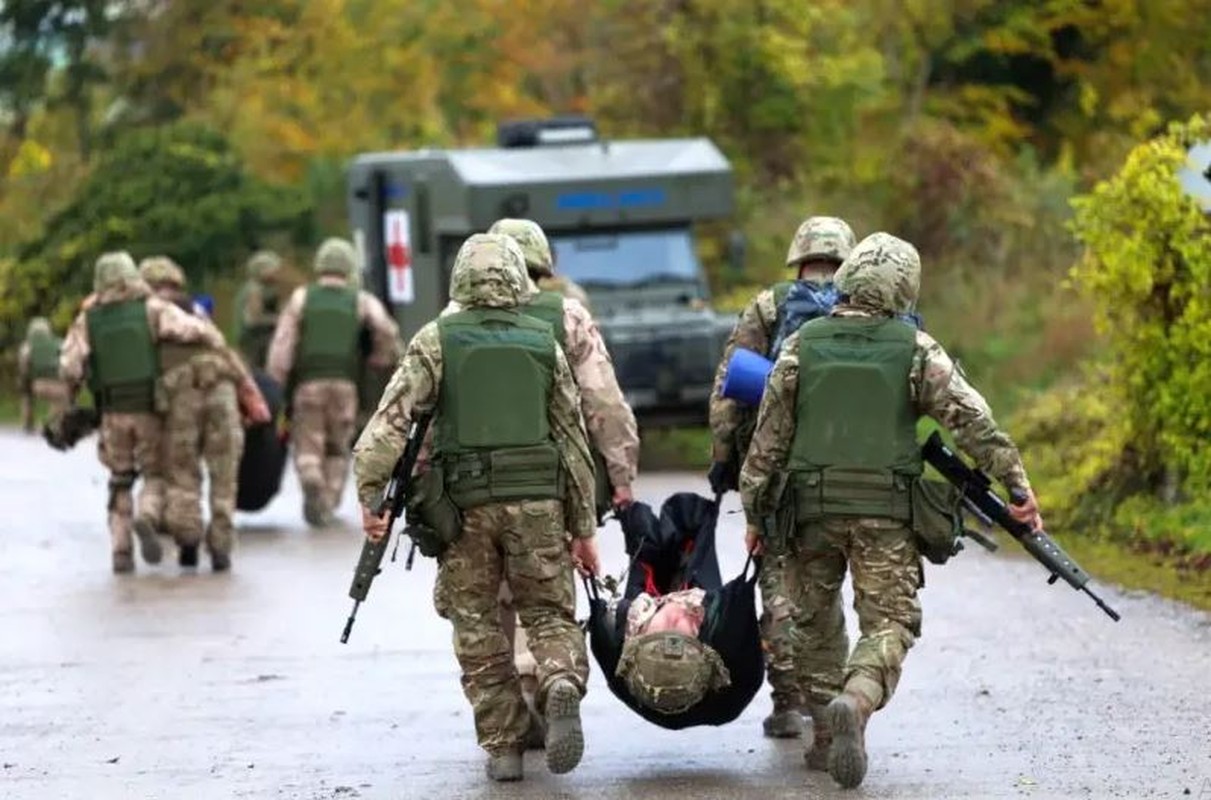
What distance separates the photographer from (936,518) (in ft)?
31.0

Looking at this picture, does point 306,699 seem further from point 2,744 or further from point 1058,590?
point 1058,590

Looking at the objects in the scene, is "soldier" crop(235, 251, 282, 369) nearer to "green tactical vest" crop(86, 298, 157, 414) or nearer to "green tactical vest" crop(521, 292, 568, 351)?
"green tactical vest" crop(86, 298, 157, 414)

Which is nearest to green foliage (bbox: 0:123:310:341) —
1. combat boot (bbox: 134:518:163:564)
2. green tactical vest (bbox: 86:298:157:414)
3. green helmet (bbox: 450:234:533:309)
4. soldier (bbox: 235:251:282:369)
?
soldier (bbox: 235:251:282:369)

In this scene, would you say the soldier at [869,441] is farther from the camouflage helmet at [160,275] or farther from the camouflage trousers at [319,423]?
the camouflage trousers at [319,423]

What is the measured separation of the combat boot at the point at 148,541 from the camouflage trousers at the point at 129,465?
0.05m

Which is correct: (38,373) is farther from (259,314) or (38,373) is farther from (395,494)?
(395,494)

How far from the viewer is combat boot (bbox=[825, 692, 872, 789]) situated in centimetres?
906

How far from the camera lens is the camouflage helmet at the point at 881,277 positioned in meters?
9.51

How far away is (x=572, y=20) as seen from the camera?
40000 mm

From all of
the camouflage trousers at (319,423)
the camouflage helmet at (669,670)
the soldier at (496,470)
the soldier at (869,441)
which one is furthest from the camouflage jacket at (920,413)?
the camouflage trousers at (319,423)

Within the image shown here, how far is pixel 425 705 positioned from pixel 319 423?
8.13 meters

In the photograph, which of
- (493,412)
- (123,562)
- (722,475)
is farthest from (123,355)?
(493,412)

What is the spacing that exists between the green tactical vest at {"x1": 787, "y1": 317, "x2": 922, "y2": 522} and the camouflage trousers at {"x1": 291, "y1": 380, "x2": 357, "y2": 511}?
10145 millimetres

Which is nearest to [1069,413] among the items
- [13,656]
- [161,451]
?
[161,451]
